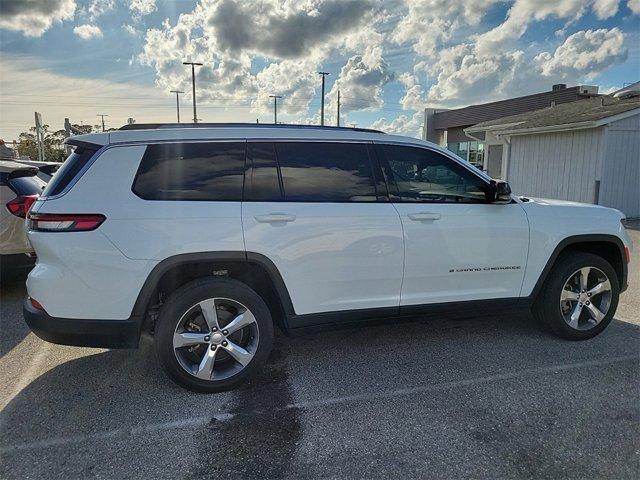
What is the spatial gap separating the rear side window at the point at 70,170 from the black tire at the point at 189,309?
3.34ft

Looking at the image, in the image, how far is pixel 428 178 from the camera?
373 centimetres

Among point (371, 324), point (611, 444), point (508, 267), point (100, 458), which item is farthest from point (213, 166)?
point (611, 444)

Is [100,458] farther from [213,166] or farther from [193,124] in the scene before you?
[193,124]

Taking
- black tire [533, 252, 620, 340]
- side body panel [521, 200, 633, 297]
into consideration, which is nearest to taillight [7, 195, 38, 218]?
side body panel [521, 200, 633, 297]

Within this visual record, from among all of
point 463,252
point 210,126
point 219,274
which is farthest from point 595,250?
point 210,126

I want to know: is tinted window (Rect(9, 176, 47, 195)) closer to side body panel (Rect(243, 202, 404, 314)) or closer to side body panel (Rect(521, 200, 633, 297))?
side body panel (Rect(243, 202, 404, 314))

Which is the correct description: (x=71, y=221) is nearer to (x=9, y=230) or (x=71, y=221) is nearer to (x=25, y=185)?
(x=9, y=230)

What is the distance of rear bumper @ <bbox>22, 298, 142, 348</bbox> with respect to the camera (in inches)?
118

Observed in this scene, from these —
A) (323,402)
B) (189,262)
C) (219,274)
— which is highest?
(189,262)

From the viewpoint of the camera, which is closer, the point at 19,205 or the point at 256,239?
the point at 256,239

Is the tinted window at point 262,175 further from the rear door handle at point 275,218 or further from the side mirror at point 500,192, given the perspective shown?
the side mirror at point 500,192

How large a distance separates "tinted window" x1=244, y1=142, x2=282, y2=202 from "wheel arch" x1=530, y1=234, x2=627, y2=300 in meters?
2.42

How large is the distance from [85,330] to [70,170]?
1072 millimetres

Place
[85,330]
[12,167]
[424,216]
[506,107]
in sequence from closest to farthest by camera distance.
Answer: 1. [85,330]
2. [424,216]
3. [12,167]
4. [506,107]
